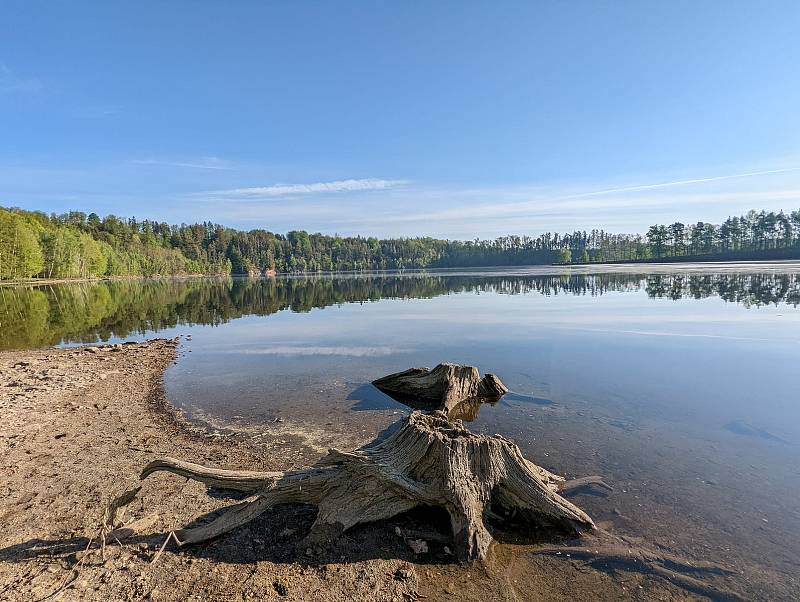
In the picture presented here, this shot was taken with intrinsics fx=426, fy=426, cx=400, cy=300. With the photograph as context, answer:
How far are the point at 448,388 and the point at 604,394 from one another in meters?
4.36

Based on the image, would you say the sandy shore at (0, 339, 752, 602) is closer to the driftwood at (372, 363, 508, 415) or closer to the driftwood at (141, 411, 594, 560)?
the driftwood at (141, 411, 594, 560)

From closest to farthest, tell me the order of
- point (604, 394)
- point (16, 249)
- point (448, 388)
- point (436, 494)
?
point (436, 494) → point (604, 394) → point (448, 388) → point (16, 249)

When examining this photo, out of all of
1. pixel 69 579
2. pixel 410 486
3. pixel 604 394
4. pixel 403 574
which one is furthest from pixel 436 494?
pixel 604 394

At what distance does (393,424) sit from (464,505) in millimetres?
4936

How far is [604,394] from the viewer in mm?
11953

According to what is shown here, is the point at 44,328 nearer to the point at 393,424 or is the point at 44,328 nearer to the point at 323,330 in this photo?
the point at 323,330

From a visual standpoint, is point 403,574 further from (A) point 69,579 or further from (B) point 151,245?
(B) point 151,245

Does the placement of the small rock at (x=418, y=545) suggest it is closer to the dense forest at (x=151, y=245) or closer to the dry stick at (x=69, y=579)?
the dry stick at (x=69, y=579)

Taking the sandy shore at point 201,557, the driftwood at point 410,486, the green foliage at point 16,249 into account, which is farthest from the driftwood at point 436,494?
the green foliage at point 16,249

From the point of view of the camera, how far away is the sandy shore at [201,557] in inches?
178

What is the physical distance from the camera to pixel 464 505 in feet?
17.9

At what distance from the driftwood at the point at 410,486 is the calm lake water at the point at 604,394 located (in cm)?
127

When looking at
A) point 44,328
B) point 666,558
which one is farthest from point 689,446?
point 44,328

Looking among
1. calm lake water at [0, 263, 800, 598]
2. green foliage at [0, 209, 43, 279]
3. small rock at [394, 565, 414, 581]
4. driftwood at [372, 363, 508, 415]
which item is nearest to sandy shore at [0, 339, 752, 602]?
small rock at [394, 565, 414, 581]
